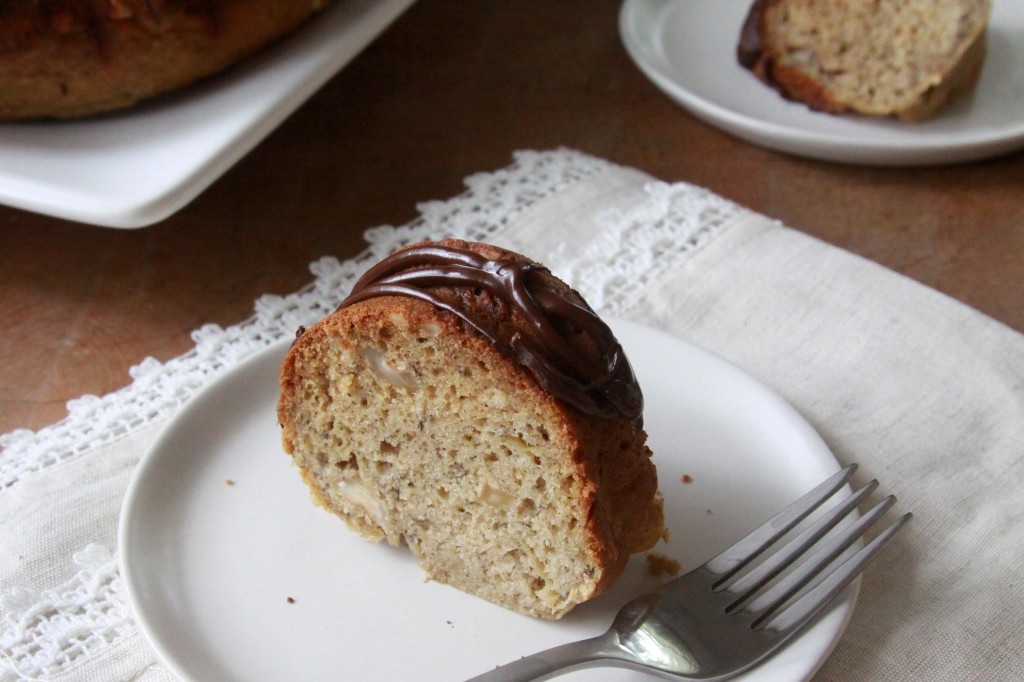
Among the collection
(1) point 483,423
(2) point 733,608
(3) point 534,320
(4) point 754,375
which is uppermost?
(3) point 534,320

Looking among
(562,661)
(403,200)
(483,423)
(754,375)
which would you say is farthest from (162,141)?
(562,661)

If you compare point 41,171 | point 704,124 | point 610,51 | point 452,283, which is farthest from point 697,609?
point 610,51

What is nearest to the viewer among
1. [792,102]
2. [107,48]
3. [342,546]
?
[342,546]

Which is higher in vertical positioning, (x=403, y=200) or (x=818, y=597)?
(x=818, y=597)

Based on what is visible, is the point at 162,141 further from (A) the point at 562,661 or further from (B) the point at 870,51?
(B) the point at 870,51

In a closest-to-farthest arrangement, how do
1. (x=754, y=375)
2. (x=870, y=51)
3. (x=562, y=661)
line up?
(x=562, y=661), (x=754, y=375), (x=870, y=51)

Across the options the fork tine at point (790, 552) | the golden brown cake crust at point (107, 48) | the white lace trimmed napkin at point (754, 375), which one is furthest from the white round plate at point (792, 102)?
the fork tine at point (790, 552)

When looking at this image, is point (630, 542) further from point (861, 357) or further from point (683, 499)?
point (861, 357)

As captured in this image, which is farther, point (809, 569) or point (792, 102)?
point (792, 102)
